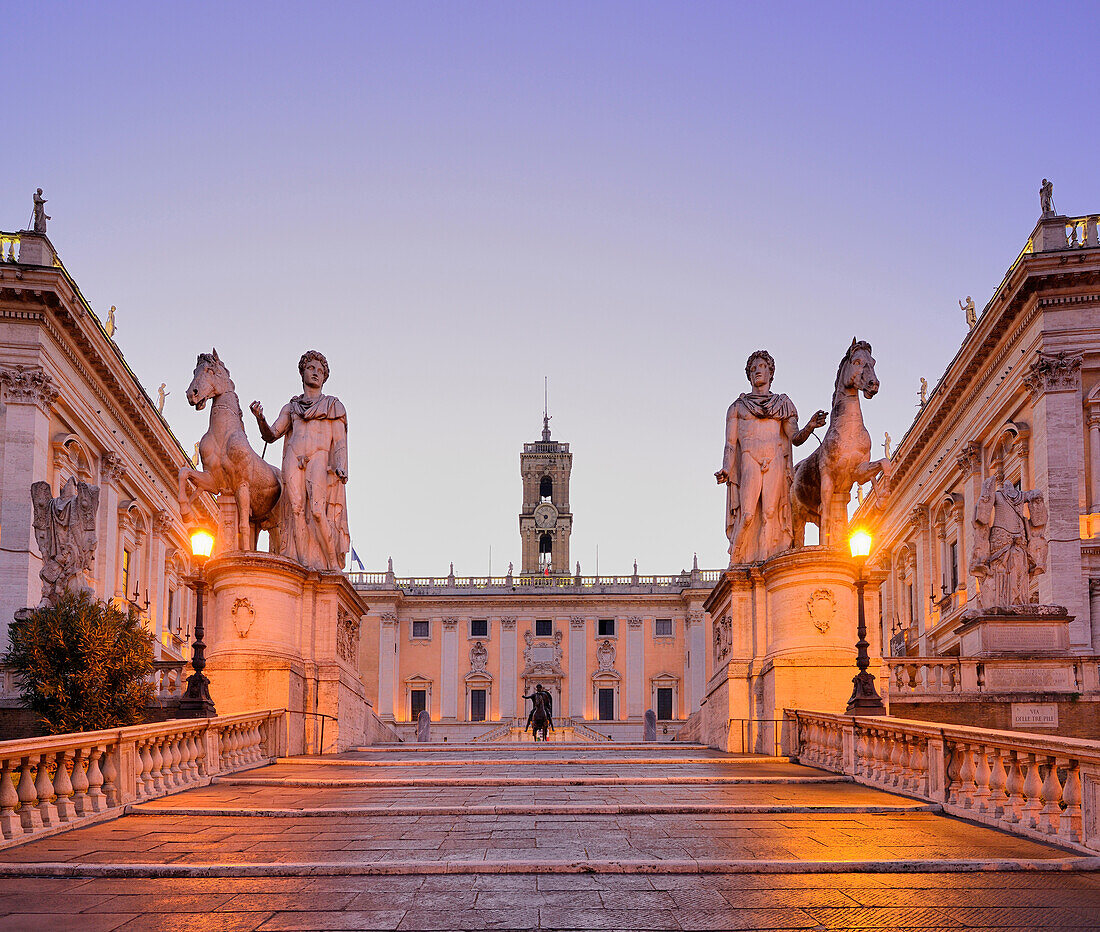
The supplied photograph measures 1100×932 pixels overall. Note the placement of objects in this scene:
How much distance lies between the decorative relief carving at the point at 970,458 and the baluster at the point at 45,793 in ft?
119

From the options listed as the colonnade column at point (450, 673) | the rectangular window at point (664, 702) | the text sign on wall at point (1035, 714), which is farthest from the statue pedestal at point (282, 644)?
the rectangular window at point (664, 702)

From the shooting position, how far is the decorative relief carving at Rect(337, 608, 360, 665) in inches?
856

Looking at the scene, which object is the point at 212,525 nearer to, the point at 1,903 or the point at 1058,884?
the point at 1,903

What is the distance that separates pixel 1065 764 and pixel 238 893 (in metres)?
5.76

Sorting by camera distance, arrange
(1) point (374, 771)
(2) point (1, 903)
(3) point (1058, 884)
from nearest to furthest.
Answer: (2) point (1, 903), (3) point (1058, 884), (1) point (374, 771)

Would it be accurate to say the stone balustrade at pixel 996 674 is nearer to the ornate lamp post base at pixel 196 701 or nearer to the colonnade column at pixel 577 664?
the ornate lamp post base at pixel 196 701

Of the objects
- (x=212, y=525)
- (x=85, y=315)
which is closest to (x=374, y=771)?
(x=212, y=525)

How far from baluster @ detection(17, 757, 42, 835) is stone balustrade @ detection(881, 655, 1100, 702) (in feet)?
44.7

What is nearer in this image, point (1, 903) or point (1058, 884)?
point (1, 903)

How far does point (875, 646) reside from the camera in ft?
61.3

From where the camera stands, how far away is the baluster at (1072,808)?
882 cm

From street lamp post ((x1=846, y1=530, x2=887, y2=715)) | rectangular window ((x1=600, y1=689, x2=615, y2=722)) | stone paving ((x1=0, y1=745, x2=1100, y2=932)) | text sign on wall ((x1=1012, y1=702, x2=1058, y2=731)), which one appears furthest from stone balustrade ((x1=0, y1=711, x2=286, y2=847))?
rectangular window ((x1=600, y1=689, x2=615, y2=722))

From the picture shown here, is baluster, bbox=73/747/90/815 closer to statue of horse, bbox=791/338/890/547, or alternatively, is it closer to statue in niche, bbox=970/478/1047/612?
statue of horse, bbox=791/338/890/547

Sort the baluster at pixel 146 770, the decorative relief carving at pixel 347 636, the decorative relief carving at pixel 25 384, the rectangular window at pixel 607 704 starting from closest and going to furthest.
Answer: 1. the baluster at pixel 146 770
2. the decorative relief carving at pixel 347 636
3. the decorative relief carving at pixel 25 384
4. the rectangular window at pixel 607 704
